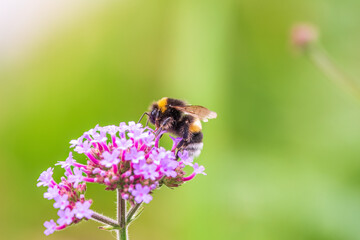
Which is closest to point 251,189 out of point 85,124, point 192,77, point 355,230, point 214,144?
point 214,144

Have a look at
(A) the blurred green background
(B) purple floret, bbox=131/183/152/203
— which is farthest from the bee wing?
(A) the blurred green background

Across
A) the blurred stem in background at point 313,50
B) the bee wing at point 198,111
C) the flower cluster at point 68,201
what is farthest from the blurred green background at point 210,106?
the flower cluster at point 68,201

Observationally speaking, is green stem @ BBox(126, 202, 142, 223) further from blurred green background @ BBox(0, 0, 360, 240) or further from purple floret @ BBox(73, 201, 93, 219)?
blurred green background @ BBox(0, 0, 360, 240)

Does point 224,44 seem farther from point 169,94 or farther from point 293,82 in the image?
point 293,82

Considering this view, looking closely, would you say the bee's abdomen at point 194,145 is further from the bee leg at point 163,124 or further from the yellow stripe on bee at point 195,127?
the bee leg at point 163,124

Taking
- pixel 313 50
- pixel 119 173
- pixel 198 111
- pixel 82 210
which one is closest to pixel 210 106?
pixel 313 50
